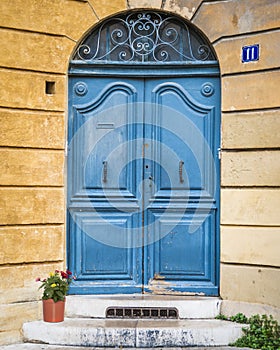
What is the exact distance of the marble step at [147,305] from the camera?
6.20 metres

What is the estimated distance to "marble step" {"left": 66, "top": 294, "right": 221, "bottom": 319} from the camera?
620 centimetres

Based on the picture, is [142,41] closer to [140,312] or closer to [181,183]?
[181,183]

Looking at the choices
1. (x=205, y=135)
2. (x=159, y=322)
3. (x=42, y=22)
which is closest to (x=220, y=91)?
(x=205, y=135)

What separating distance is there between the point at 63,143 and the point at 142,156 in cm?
92

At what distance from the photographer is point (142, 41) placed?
6.70 meters

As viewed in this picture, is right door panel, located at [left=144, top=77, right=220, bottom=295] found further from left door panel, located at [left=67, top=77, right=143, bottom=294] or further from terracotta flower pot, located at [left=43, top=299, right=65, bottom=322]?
terracotta flower pot, located at [left=43, top=299, right=65, bottom=322]

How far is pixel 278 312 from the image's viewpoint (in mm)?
5984

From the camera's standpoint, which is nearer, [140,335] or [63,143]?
[140,335]

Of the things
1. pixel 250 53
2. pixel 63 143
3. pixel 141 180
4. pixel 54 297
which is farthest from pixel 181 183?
pixel 54 297

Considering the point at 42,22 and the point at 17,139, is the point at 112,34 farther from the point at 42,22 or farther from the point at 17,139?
the point at 17,139

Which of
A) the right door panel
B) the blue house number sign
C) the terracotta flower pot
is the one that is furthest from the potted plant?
the blue house number sign

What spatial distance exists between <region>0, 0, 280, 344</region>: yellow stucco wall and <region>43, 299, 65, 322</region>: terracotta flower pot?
226 millimetres

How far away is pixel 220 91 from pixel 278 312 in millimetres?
2494

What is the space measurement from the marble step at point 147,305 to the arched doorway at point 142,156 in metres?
0.26
